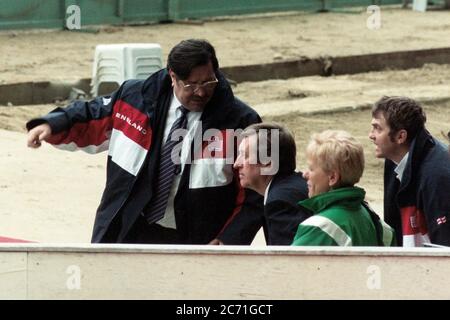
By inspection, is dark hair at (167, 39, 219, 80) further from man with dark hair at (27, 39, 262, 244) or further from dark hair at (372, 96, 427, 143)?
dark hair at (372, 96, 427, 143)

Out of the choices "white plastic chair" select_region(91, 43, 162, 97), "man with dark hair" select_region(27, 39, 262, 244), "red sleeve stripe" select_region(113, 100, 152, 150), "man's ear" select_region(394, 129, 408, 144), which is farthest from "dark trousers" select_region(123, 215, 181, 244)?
"white plastic chair" select_region(91, 43, 162, 97)

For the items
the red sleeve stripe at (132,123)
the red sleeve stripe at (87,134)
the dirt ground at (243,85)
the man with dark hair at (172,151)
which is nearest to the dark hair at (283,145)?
the man with dark hair at (172,151)

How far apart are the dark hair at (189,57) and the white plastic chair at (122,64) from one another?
26.2ft

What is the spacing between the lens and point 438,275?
18.5 feet

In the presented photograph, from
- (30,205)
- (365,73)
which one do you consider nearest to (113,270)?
(30,205)

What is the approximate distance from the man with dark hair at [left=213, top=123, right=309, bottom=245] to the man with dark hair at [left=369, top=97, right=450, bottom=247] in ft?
1.58

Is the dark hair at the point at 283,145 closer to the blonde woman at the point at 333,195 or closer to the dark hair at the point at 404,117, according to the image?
the blonde woman at the point at 333,195

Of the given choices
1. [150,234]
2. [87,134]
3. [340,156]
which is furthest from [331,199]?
[87,134]

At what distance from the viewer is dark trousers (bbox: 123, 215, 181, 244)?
6.68 m

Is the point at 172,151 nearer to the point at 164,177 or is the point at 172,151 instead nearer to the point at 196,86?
the point at 164,177

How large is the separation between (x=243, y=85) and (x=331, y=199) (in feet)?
35.5

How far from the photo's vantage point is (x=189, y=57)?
6.53m

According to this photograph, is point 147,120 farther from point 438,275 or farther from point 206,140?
point 438,275

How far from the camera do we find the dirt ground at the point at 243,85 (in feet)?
33.9
